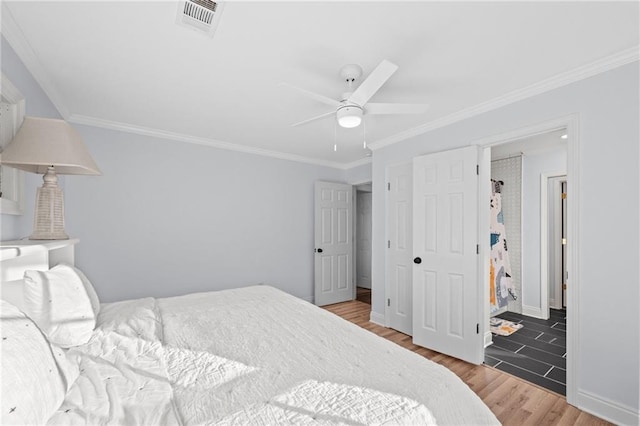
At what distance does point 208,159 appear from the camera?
385cm

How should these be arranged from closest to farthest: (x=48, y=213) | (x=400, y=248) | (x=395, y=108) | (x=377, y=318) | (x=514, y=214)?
(x=48, y=213), (x=395, y=108), (x=400, y=248), (x=377, y=318), (x=514, y=214)

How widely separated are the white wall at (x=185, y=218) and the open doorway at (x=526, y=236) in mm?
2849

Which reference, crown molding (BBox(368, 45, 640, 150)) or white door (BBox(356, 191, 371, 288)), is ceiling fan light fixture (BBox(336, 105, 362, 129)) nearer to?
crown molding (BBox(368, 45, 640, 150))

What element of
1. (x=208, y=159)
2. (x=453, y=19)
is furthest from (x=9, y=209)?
(x=453, y=19)

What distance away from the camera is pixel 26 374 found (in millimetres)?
818

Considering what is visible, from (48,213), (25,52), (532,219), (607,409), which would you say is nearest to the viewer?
(48,213)

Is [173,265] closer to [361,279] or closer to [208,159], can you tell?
[208,159]

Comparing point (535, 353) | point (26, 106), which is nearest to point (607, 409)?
point (535, 353)

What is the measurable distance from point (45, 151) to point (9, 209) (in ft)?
1.63

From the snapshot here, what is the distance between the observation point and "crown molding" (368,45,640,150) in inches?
75.2

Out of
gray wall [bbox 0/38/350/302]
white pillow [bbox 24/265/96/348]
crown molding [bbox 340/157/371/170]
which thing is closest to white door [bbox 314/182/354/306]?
gray wall [bbox 0/38/350/302]

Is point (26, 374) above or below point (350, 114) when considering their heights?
below

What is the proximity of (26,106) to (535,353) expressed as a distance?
15.9 feet

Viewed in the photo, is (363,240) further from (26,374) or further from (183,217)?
(26,374)
